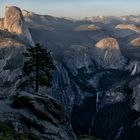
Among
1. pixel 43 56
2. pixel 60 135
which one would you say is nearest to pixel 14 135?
pixel 60 135

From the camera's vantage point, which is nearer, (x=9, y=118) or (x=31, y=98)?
(x=9, y=118)

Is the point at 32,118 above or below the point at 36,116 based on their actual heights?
above

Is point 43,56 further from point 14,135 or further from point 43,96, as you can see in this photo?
point 14,135

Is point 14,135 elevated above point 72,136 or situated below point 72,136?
above

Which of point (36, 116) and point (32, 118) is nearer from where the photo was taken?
point (32, 118)

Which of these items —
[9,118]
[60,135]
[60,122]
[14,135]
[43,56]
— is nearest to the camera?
[14,135]

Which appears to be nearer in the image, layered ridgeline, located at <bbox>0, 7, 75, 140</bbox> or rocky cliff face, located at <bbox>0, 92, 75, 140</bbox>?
layered ridgeline, located at <bbox>0, 7, 75, 140</bbox>

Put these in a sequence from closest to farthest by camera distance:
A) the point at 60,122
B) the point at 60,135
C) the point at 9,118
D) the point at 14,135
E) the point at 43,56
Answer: the point at 14,135 < the point at 9,118 < the point at 60,135 < the point at 60,122 < the point at 43,56

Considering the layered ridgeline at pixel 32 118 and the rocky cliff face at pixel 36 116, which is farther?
the rocky cliff face at pixel 36 116

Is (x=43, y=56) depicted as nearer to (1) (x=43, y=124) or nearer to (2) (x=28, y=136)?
(1) (x=43, y=124)
